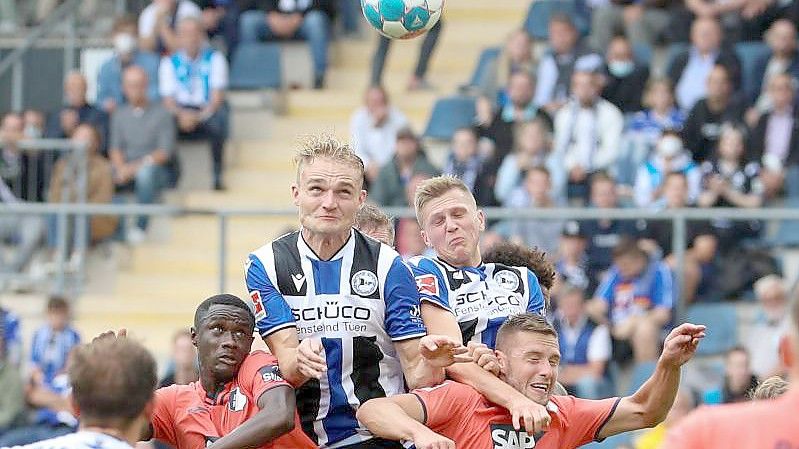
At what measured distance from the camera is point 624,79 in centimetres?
1609

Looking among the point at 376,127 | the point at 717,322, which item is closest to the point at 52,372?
the point at 376,127

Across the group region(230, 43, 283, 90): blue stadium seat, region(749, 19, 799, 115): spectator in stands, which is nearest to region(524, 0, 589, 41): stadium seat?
region(749, 19, 799, 115): spectator in stands

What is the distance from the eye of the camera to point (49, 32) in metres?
19.5

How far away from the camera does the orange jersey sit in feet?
24.7

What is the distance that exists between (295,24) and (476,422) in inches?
437

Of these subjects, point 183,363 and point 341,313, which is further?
point 183,363

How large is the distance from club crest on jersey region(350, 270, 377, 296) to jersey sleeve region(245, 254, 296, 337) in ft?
1.01

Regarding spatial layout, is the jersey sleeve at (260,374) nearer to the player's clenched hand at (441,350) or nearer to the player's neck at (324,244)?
the player's neck at (324,244)

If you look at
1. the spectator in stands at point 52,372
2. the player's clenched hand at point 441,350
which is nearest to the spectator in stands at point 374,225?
the player's clenched hand at point 441,350

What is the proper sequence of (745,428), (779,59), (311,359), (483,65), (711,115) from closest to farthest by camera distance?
(745,428)
(311,359)
(711,115)
(779,59)
(483,65)

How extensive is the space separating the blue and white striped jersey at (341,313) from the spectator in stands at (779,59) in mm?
8590

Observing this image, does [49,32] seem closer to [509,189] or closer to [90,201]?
[90,201]

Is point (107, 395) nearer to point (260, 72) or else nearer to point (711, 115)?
point (711, 115)

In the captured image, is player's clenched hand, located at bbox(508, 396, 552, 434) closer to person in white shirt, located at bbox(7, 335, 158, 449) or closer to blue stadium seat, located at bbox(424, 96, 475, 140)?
person in white shirt, located at bbox(7, 335, 158, 449)
